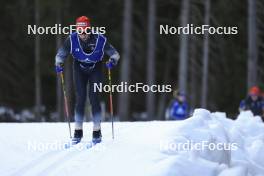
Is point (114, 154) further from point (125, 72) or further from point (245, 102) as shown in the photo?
point (125, 72)

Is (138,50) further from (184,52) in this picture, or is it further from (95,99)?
(95,99)

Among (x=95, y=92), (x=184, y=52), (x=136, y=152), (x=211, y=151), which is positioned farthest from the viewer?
(x=184, y=52)

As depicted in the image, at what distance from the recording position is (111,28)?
1527 inches

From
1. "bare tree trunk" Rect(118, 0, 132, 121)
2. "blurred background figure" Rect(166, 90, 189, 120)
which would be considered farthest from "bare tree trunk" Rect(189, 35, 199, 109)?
"blurred background figure" Rect(166, 90, 189, 120)

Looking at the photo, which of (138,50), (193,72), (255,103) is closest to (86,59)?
(255,103)

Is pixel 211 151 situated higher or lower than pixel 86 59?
lower

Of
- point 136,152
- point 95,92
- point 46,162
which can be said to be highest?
point 95,92

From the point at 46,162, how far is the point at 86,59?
1.95 metres

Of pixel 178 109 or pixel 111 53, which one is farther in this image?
pixel 178 109

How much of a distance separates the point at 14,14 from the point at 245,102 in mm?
22018

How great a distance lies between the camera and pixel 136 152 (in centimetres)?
995

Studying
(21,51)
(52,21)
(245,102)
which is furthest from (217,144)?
(21,51)

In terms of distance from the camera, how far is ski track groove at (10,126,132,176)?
9477 millimetres

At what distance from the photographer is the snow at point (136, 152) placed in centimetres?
933
